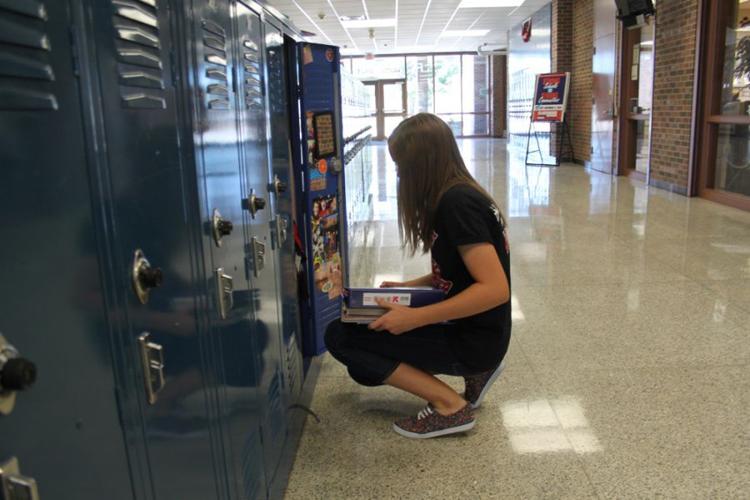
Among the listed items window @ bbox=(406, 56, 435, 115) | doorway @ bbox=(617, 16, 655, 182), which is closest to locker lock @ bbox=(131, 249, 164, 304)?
doorway @ bbox=(617, 16, 655, 182)

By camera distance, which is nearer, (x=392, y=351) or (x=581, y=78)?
(x=392, y=351)

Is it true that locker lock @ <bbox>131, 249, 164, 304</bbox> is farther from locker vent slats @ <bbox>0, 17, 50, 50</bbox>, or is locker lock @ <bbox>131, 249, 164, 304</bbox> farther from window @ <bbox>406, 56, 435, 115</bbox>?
window @ <bbox>406, 56, 435, 115</bbox>

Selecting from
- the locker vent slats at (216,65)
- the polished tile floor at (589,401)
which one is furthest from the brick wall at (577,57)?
the locker vent slats at (216,65)

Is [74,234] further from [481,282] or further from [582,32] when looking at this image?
[582,32]

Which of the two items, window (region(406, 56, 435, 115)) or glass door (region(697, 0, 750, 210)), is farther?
window (region(406, 56, 435, 115))

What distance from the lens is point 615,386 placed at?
7.97 feet

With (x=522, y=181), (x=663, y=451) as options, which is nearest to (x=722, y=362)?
(x=663, y=451)

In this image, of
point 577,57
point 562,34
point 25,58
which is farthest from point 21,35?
point 562,34

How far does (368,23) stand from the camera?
13.5m

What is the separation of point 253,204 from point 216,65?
39 centimetres

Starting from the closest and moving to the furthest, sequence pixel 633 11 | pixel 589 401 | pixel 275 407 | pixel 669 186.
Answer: pixel 275 407, pixel 589 401, pixel 669 186, pixel 633 11

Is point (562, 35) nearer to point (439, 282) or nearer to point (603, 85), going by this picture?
point (603, 85)

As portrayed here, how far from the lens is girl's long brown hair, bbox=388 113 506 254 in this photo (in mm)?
1886

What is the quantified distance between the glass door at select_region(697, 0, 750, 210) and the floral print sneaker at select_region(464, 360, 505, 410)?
195 inches
